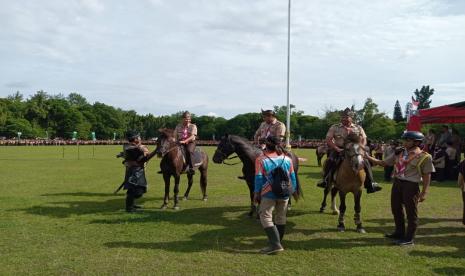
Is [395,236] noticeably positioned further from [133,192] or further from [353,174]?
[133,192]

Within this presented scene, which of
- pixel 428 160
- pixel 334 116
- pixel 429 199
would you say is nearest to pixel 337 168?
pixel 428 160

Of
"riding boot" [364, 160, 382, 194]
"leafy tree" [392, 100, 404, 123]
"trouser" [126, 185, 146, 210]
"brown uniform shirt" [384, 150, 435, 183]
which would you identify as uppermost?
"leafy tree" [392, 100, 404, 123]

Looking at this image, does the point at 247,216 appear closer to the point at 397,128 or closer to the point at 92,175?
the point at 92,175

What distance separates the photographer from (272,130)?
10047 millimetres

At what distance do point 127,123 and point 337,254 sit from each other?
5127 inches

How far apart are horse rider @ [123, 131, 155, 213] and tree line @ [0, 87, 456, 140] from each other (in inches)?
2415

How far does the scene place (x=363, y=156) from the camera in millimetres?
8398

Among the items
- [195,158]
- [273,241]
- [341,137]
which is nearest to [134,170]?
[195,158]

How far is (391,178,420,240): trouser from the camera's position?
739 cm

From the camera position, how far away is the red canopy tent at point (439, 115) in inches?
704

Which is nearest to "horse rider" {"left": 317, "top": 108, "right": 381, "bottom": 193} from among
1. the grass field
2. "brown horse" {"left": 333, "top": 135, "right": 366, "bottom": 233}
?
"brown horse" {"left": 333, "top": 135, "right": 366, "bottom": 233}

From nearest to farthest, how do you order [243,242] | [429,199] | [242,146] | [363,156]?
1. [243,242]
2. [363,156]
3. [242,146]
4. [429,199]

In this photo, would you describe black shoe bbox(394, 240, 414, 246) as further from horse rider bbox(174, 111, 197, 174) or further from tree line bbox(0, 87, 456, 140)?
tree line bbox(0, 87, 456, 140)

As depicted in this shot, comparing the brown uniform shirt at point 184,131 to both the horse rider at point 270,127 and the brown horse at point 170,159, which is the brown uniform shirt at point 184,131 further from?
the horse rider at point 270,127
